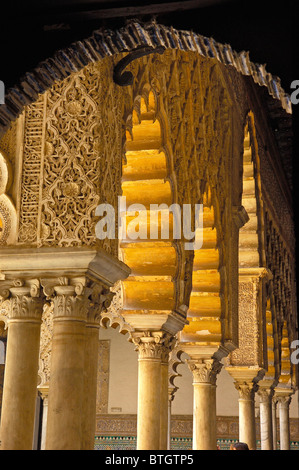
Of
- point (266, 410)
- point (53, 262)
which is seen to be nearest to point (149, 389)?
point (53, 262)

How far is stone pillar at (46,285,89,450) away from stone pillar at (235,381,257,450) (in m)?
7.73

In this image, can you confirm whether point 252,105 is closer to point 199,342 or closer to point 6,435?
point 199,342

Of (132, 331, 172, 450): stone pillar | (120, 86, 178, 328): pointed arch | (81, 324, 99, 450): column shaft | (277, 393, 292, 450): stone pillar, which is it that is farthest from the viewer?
(277, 393, 292, 450): stone pillar

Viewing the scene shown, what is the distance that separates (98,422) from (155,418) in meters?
10.7

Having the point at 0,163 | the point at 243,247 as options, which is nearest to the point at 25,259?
the point at 0,163

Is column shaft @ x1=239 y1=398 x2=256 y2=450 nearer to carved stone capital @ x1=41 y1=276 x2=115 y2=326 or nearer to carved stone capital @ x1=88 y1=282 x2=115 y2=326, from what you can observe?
carved stone capital @ x1=88 y1=282 x2=115 y2=326

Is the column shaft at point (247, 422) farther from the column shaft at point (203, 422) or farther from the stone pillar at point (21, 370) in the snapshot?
the stone pillar at point (21, 370)

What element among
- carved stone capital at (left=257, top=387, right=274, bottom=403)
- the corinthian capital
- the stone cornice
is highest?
carved stone capital at (left=257, top=387, right=274, bottom=403)

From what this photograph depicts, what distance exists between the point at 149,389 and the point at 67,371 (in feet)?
8.97

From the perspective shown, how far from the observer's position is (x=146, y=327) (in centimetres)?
776

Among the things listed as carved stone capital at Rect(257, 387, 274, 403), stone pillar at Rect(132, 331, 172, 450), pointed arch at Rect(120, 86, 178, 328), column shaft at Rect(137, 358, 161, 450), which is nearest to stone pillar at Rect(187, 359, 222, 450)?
stone pillar at Rect(132, 331, 172, 450)

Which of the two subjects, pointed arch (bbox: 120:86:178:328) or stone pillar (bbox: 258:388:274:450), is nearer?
pointed arch (bbox: 120:86:178:328)

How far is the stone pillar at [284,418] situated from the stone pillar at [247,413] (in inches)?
173

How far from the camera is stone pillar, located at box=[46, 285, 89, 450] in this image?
191 inches
